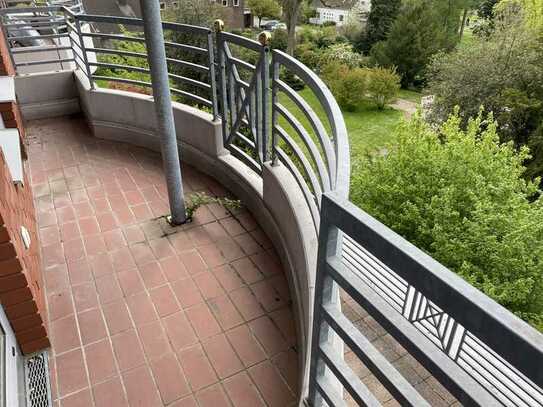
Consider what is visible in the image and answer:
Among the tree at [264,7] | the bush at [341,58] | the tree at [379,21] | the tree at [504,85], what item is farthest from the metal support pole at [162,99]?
the tree at [264,7]

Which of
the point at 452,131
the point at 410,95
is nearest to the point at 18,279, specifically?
the point at 452,131

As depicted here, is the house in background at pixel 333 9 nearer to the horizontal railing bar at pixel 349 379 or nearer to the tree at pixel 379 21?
the tree at pixel 379 21

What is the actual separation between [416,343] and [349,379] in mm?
387

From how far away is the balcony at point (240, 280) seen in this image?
3.61 ft

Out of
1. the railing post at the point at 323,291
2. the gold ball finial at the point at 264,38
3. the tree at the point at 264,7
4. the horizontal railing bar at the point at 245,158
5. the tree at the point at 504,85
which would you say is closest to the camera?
the railing post at the point at 323,291

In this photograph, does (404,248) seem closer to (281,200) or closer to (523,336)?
(523,336)

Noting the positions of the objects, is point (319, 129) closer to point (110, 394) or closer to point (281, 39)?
point (110, 394)

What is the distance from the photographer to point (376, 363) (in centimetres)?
96

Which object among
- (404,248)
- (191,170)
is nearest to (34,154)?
(191,170)

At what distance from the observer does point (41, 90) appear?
4824 mm

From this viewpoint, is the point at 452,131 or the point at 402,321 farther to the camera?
the point at 452,131

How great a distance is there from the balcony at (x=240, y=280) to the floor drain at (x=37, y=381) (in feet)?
0.16

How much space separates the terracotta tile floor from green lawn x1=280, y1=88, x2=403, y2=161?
1599cm

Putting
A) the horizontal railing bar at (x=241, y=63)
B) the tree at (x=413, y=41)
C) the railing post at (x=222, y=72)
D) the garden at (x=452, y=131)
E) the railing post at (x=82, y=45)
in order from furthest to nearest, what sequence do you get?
the tree at (x=413, y=41), the garden at (x=452, y=131), the railing post at (x=82, y=45), the railing post at (x=222, y=72), the horizontal railing bar at (x=241, y=63)
